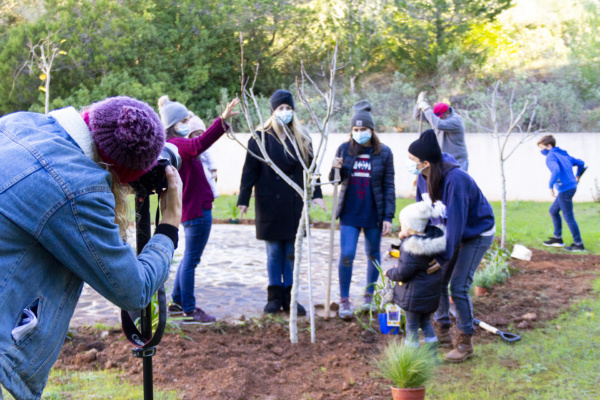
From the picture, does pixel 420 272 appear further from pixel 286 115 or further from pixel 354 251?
pixel 286 115

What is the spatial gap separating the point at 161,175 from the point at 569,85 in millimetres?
21083

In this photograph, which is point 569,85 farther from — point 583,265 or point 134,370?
point 134,370

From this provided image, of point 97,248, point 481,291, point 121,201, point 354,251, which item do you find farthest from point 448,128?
point 97,248

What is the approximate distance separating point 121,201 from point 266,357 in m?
2.84

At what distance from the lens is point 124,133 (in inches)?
73.1

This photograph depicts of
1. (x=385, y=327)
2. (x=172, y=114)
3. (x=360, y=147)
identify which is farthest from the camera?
(x=360, y=147)

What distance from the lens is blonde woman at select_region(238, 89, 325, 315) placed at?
5871 mm

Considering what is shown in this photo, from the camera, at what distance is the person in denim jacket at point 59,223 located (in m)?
1.68

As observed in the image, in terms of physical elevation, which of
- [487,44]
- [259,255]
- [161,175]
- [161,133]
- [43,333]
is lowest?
[259,255]

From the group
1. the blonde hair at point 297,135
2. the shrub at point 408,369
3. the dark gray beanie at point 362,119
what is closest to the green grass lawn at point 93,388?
the shrub at point 408,369

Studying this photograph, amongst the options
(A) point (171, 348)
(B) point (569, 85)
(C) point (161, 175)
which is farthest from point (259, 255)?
(B) point (569, 85)

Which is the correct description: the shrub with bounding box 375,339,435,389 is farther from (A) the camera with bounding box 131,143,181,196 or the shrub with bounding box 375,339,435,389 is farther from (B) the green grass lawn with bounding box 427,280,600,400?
(A) the camera with bounding box 131,143,181,196

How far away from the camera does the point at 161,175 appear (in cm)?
226

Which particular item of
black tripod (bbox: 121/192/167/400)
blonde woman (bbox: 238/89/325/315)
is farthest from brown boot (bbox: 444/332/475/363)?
black tripod (bbox: 121/192/167/400)
